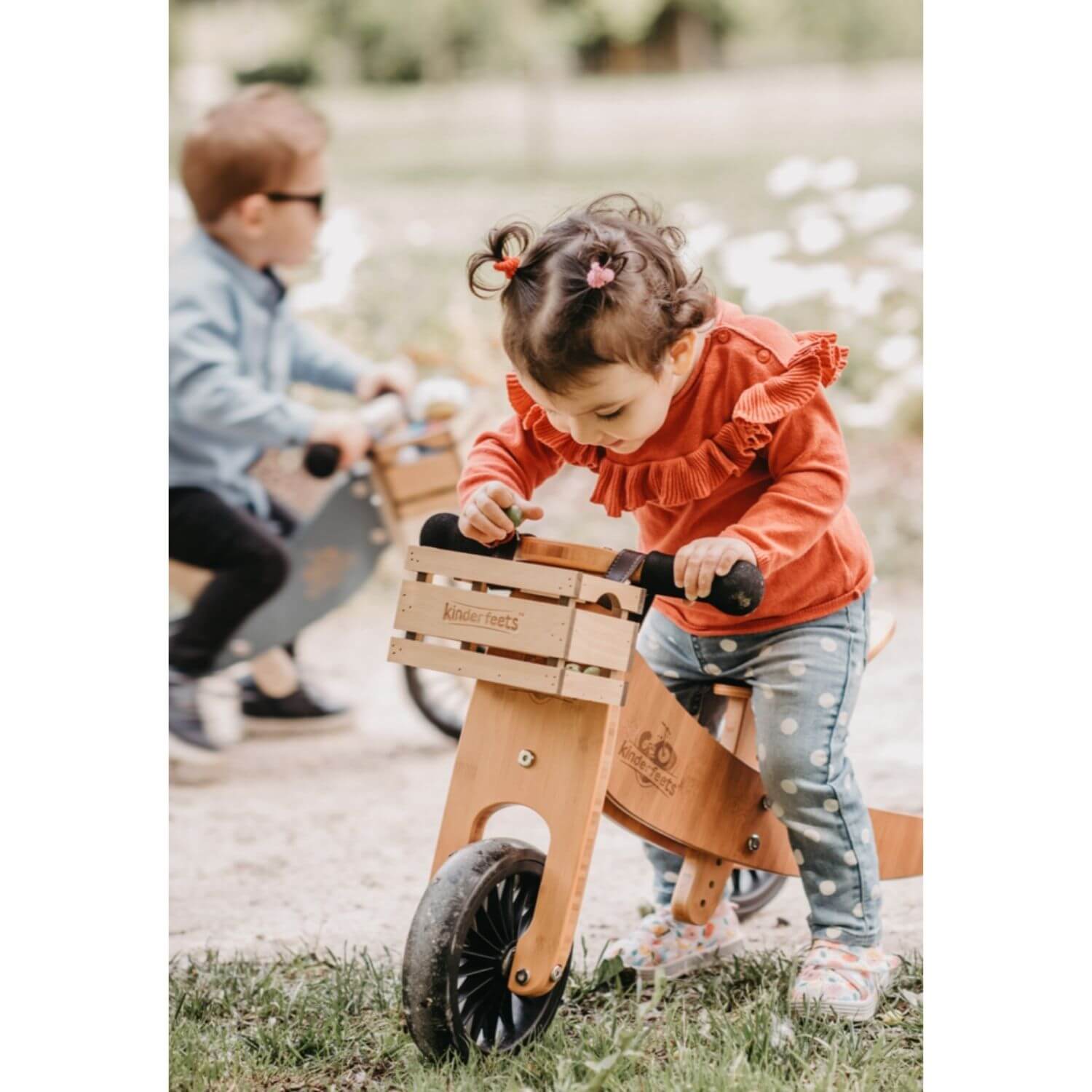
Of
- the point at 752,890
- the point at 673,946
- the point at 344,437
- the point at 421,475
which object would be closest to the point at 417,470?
the point at 421,475

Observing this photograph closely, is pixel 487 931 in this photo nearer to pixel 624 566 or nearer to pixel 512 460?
pixel 624 566

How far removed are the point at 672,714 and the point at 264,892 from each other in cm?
112

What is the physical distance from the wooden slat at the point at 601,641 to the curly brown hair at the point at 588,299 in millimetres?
287

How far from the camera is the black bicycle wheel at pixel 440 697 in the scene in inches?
138

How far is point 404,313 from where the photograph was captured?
5.27 metres

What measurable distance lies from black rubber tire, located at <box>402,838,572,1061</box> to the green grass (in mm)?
37

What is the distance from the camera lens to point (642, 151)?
542 cm

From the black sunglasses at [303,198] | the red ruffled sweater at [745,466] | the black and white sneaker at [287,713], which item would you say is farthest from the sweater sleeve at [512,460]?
the black and white sneaker at [287,713]

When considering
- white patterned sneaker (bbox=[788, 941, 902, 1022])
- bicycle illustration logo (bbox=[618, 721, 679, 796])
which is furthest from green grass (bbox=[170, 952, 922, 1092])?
bicycle illustration logo (bbox=[618, 721, 679, 796])

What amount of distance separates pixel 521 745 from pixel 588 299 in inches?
23.0

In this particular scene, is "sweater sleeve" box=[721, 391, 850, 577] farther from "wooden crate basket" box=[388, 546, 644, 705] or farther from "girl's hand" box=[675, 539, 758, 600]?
"wooden crate basket" box=[388, 546, 644, 705]

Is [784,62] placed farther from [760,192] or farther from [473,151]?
[473,151]

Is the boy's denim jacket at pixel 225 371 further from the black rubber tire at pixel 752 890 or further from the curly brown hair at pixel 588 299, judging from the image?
the curly brown hair at pixel 588 299

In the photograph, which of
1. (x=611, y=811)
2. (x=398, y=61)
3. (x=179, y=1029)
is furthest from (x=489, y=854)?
(x=398, y=61)
